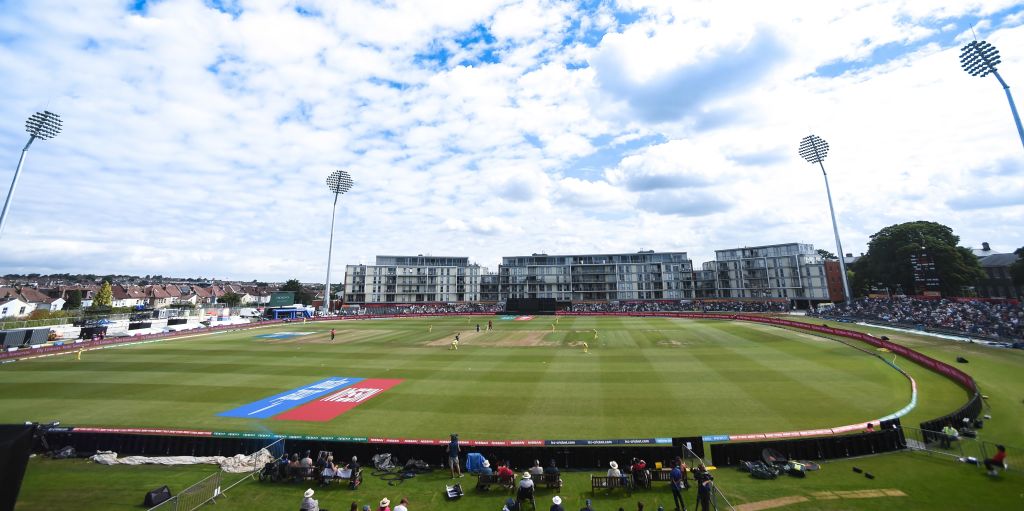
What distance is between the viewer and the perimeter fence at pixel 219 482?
43.0 ft

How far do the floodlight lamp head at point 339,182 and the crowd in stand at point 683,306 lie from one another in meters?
71.1

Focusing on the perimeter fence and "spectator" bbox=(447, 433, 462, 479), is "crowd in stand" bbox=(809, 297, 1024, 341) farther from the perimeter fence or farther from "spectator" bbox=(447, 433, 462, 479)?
the perimeter fence

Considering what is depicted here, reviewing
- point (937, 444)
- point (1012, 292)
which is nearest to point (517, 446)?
point (937, 444)

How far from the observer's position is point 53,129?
49.6 metres

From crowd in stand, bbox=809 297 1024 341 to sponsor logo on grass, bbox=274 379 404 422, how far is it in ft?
201

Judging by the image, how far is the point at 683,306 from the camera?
121 meters

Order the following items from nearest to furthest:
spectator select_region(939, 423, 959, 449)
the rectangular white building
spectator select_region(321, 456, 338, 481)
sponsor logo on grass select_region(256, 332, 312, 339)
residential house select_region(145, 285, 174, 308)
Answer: spectator select_region(321, 456, 338, 481)
spectator select_region(939, 423, 959, 449)
sponsor logo on grass select_region(256, 332, 312, 339)
residential house select_region(145, 285, 174, 308)
the rectangular white building

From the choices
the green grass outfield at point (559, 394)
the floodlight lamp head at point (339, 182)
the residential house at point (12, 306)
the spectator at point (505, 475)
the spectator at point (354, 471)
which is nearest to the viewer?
the green grass outfield at point (559, 394)

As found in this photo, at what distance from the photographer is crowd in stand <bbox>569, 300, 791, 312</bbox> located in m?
108

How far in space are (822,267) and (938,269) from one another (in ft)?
86.4

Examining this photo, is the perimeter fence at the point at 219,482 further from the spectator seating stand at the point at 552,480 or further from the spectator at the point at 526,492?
the spectator seating stand at the point at 552,480

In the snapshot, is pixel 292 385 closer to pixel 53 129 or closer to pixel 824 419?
pixel 824 419

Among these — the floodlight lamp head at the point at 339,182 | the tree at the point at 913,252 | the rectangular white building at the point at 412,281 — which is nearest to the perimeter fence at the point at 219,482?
the floodlight lamp head at the point at 339,182

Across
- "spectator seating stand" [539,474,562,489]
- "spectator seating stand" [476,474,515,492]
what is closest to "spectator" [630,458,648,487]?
"spectator seating stand" [539,474,562,489]
